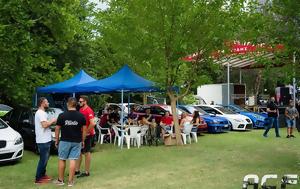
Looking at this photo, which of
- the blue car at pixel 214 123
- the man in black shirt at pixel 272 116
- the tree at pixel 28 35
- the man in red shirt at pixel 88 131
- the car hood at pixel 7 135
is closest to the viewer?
the man in red shirt at pixel 88 131

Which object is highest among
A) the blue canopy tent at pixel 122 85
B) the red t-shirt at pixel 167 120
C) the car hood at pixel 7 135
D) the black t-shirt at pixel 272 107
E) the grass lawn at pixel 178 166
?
the blue canopy tent at pixel 122 85

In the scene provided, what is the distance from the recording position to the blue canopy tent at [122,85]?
16.4 m

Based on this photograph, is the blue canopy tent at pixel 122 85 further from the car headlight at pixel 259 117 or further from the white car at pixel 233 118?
the car headlight at pixel 259 117

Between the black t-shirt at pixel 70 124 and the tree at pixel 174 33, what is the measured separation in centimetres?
782

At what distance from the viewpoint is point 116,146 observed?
16.2 metres

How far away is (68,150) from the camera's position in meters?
8.95

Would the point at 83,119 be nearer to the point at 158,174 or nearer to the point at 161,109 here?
the point at 158,174

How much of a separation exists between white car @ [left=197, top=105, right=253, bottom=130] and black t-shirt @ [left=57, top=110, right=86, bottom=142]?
14734 mm

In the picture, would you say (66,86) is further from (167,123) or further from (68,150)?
(68,150)

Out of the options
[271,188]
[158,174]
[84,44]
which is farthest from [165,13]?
[84,44]

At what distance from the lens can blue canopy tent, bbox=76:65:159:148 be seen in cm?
1639

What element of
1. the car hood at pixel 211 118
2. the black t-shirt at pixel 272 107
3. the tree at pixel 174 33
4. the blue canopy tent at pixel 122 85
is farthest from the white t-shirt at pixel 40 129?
the car hood at pixel 211 118

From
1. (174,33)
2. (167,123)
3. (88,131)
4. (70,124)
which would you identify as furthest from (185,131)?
(70,124)

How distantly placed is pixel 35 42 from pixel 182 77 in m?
5.54
